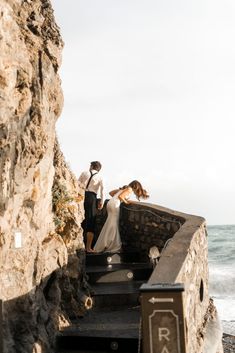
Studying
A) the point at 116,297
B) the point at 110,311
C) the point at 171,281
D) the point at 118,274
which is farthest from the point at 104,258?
the point at 171,281

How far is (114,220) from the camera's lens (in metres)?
9.74

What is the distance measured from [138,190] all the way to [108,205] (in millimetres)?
754

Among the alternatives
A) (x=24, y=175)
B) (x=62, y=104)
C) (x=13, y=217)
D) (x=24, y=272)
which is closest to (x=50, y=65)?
(x=62, y=104)

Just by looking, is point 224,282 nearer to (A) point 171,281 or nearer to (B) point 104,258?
(B) point 104,258

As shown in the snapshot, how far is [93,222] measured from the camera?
10.1m

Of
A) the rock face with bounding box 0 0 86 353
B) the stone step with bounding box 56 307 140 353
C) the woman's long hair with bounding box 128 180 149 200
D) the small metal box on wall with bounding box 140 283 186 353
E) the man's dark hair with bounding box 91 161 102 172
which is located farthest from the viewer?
the man's dark hair with bounding box 91 161 102 172

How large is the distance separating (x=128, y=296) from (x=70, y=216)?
174 centimetres

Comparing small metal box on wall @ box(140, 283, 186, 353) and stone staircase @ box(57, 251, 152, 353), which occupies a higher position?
small metal box on wall @ box(140, 283, 186, 353)

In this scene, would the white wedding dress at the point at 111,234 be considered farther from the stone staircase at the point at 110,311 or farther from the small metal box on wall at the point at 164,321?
the small metal box on wall at the point at 164,321

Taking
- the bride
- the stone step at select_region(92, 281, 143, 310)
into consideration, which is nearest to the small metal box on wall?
the stone step at select_region(92, 281, 143, 310)

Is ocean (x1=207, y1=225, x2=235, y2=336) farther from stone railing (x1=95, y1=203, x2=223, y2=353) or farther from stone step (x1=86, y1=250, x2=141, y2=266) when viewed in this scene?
stone step (x1=86, y1=250, x2=141, y2=266)

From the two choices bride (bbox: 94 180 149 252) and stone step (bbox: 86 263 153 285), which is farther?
bride (bbox: 94 180 149 252)

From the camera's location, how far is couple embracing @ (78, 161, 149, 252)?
9.64 m

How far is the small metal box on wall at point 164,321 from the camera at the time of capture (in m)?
4.44
